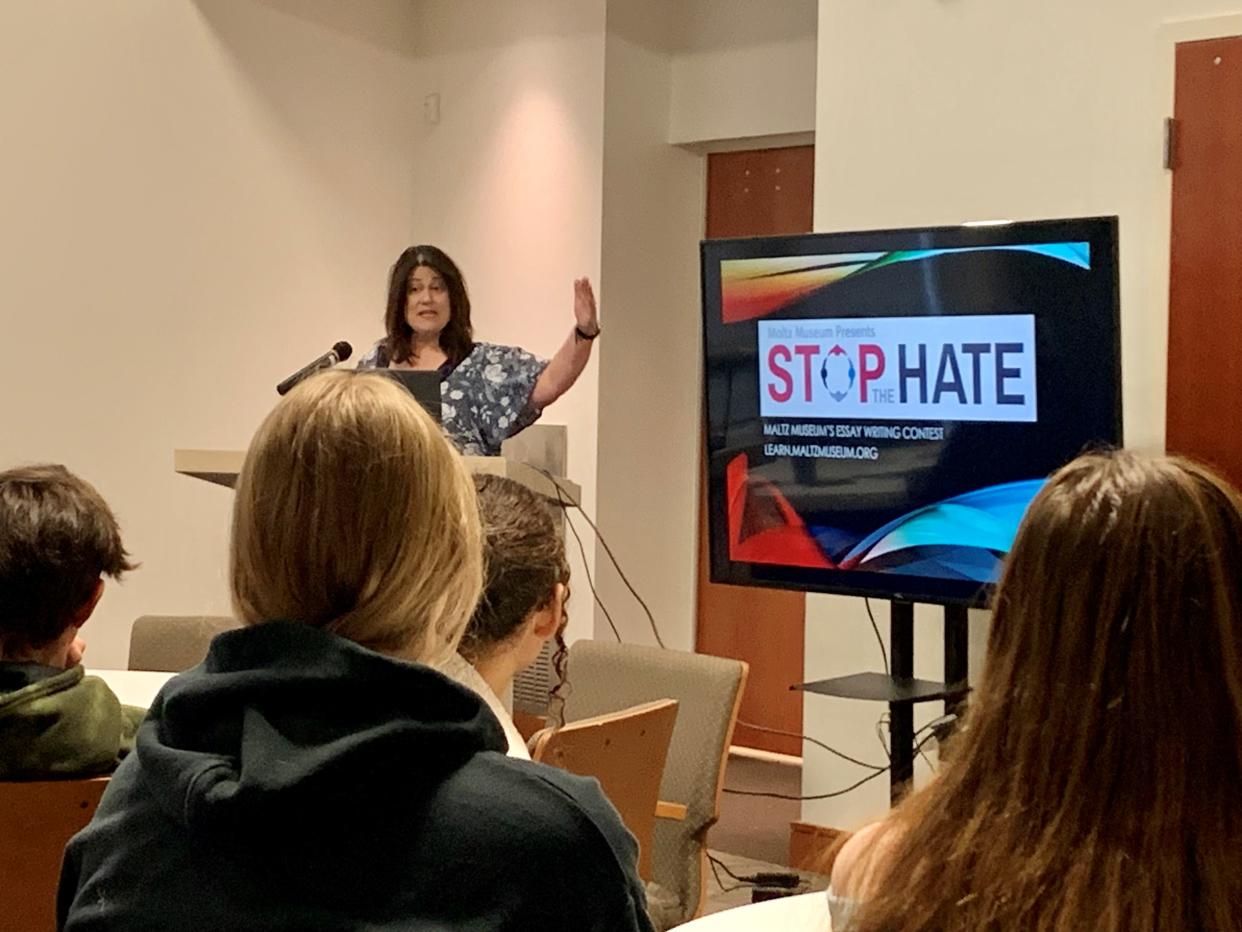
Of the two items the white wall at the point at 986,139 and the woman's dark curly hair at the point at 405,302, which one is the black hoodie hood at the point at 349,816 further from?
the woman's dark curly hair at the point at 405,302

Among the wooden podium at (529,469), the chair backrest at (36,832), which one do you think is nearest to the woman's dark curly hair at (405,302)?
the wooden podium at (529,469)

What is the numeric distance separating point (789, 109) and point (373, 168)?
1640 millimetres

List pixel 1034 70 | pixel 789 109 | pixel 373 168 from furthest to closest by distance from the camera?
pixel 373 168 < pixel 789 109 < pixel 1034 70

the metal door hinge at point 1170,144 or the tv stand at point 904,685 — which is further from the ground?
the metal door hinge at point 1170,144

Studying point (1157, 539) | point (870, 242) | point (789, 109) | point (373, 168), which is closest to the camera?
point (1157, 539)

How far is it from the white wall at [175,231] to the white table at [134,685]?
1.72m

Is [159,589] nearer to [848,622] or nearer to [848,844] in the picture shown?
[848,622]

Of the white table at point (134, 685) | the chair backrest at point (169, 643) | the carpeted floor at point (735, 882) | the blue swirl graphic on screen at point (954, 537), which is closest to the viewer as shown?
the white table at point (134, 685)

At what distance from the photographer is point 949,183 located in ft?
12.0

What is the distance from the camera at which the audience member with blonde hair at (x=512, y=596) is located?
189 cm

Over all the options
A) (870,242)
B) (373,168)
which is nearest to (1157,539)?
(870,242)

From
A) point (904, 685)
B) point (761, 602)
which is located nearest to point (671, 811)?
point (904, 685)

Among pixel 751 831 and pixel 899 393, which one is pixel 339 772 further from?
pixel 751 831

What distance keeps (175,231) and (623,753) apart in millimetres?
3213
